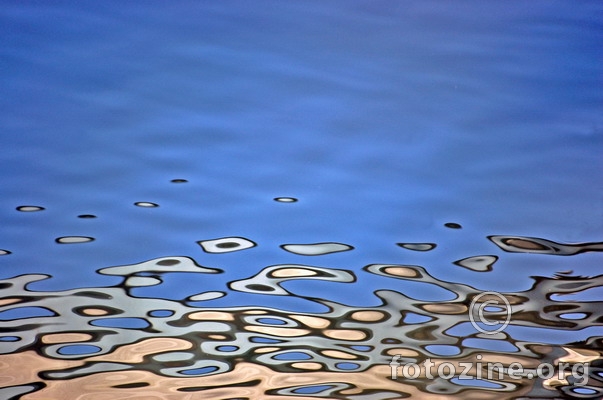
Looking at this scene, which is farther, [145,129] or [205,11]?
[205,11]

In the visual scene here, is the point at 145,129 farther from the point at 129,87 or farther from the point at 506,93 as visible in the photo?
the point at 506,93

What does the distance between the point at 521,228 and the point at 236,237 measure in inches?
33.8

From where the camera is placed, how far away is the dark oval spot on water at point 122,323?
1.67 m

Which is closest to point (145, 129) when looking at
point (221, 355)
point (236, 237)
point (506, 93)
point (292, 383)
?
point (236, 237)

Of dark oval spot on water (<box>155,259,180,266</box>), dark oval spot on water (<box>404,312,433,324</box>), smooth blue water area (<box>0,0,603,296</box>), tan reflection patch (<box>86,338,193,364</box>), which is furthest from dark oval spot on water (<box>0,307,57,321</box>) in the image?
dark oval spot on water (<box>404,312,433,324</box>)

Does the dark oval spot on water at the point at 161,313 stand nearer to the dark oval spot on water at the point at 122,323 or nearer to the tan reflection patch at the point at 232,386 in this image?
the dark oval spot on water at the point at 122,323

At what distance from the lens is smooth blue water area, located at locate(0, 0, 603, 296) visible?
1988 mm

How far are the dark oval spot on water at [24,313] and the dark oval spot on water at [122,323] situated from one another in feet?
0.40

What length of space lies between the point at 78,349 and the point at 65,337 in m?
0.06

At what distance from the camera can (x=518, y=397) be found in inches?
59.2

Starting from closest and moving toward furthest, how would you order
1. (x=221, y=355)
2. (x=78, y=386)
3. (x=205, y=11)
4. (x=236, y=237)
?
1. (x=78, y=386)
2. (x=221, y=355)
3. (x=236, y=237)
4. (x=205, y=11)

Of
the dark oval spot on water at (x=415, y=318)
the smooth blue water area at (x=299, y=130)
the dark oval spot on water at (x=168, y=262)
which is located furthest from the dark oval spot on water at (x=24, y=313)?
the dark oval spot on water at (x=415, y=318)

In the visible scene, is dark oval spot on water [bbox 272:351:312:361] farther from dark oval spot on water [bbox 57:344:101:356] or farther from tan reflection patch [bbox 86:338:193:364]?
dark oval spot on water [bbox 57:344:101:356]

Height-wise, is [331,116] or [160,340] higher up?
[331,116]
